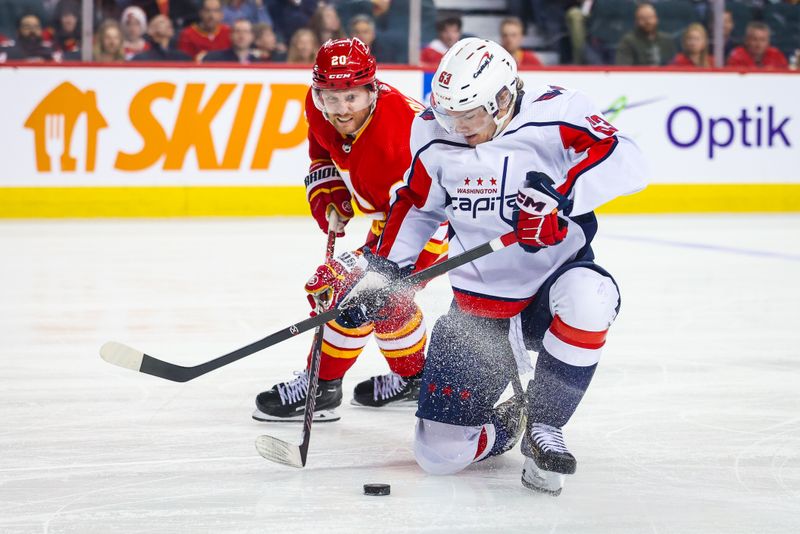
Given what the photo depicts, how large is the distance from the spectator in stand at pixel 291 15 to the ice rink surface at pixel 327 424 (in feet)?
8.52

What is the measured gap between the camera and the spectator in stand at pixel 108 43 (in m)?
7.17

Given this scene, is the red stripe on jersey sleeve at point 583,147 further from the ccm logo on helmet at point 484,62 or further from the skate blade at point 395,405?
the skate blade at point 395,405

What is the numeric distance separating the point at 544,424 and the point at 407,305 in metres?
0.59

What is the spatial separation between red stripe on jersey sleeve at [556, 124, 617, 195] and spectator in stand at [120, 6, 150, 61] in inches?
207

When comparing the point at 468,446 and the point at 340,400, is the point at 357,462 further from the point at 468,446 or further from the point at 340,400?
the point at 340,400

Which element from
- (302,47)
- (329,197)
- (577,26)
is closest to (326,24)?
(302,47)

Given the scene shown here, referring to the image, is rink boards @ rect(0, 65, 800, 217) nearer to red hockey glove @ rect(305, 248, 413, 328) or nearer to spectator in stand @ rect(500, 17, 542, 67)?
spectator in stand @ rect(500, 17, 542, 67)

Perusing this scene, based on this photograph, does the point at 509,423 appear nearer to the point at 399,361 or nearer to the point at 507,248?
the point at 507,248

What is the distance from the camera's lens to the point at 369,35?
24.6 ft

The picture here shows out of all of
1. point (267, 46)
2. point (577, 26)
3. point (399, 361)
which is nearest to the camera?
point (399, 361)

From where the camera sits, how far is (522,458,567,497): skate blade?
232cm

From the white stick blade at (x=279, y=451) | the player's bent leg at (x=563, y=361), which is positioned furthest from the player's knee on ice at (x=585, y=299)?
the white stick blade at (x=279, y=451)

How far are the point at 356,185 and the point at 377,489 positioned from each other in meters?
0.91

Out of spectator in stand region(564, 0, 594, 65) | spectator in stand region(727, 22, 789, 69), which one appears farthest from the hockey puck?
spectator in stand region(727, 22, 789, 69)
